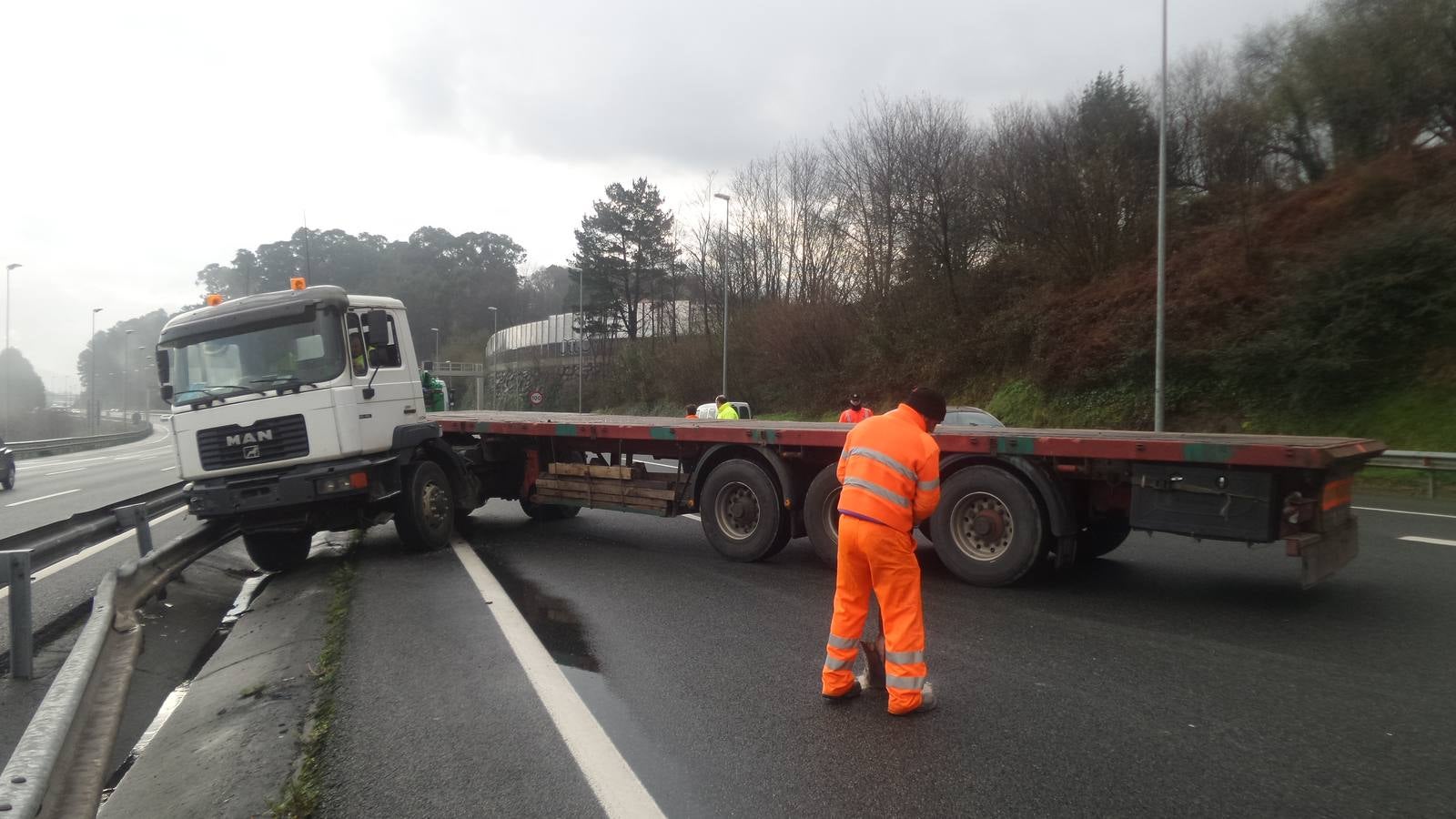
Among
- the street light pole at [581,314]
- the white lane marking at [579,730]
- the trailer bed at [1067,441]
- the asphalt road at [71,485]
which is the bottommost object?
the asphalt road at [71,485]

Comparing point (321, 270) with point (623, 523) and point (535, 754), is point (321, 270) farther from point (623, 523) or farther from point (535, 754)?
point (535, 754)

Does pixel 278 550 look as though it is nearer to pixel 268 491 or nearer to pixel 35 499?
Result: pixel 268 491

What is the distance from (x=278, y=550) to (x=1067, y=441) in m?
7.93

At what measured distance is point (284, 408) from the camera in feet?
29.4

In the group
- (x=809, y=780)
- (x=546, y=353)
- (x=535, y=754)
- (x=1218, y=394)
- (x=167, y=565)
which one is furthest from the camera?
(x=546, y=353)

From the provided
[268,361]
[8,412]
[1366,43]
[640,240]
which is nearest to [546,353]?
[640,240]

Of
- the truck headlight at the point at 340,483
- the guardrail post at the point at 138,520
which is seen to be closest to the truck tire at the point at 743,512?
the truck headlight at the point at 340,483

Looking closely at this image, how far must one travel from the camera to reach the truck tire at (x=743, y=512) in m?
8.68

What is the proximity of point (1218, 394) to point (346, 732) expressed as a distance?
20.5 metres

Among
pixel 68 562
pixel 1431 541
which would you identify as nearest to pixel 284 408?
pixel 68 562

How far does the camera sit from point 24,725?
5.21m

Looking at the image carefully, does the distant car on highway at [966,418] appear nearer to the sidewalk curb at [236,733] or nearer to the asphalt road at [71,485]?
the sidewalk curb at [236,733]

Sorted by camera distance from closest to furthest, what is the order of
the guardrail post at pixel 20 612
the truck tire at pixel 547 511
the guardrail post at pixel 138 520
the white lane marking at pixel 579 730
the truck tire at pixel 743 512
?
the white lane marking at pixel 579 730 → the guardrail post at pixel 20 612 → the guardrail post at pixel 138 520 → the truck tire at pixel 743 512 → the truck tire at pixel 547 511

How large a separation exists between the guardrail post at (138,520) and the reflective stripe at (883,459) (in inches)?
235
